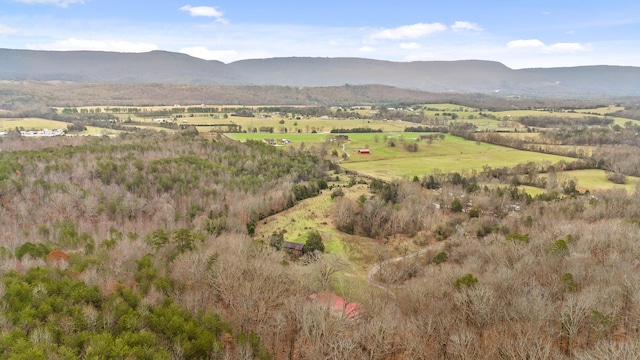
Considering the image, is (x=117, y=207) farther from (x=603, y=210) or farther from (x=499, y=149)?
(x=499, y=149)

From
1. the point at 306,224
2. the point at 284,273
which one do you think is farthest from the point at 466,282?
the point at 306,224

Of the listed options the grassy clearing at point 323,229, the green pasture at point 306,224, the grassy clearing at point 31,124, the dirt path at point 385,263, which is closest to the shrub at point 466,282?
the dirt path at point 385,263

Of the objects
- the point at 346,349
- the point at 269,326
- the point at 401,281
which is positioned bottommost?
the point at 401,281

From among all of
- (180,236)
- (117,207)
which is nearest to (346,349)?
(180,236)

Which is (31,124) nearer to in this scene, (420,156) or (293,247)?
(293,247)

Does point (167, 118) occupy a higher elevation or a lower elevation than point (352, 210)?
higher

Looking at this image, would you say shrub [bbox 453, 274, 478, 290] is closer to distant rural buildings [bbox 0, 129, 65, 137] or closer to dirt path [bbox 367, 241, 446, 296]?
dirt path [bbox 367, 241, 446, 296]

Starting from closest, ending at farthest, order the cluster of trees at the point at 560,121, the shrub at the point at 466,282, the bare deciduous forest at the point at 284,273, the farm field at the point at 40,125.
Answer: the bare deciduous forest at the point at 284,273 < the shrub at the point at 466,282 < the farm field at the point at 40,125 < the cluster of trees at the point at 560,121

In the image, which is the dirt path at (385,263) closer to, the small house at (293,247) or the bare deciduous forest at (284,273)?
the bare deciduous forest at (284,273)
